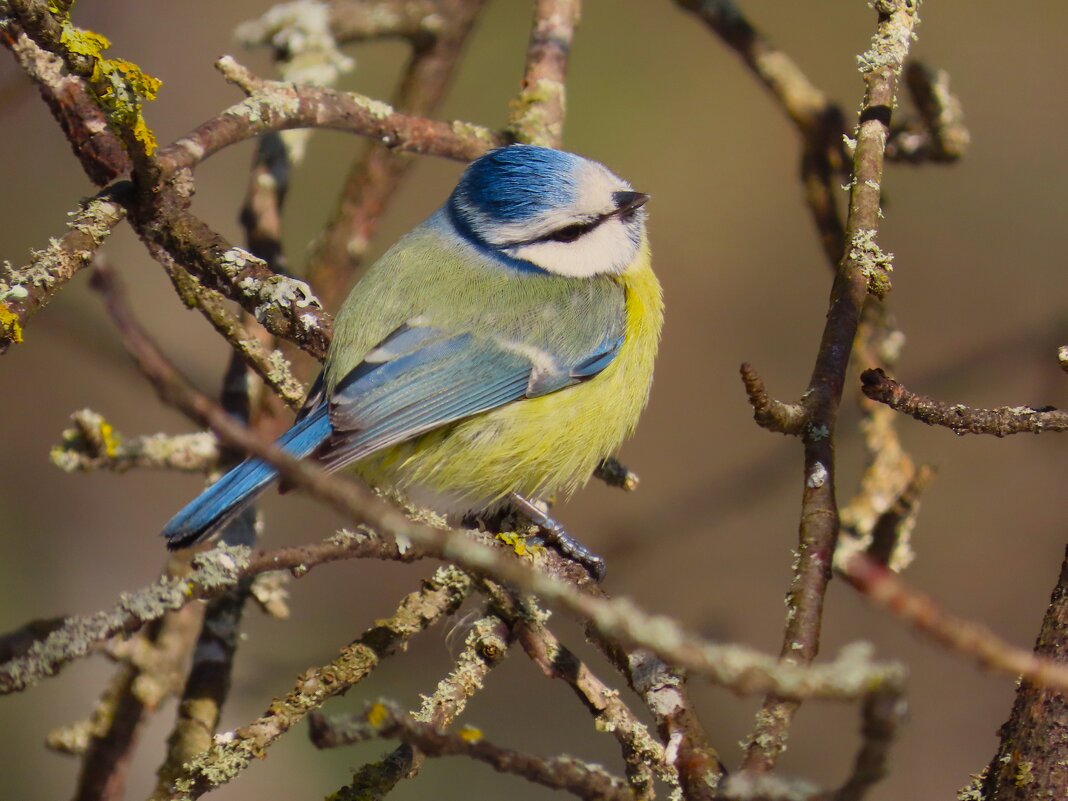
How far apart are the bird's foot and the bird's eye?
0.61m

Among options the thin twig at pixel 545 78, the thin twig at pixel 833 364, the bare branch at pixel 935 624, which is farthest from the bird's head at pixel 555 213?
the bare branch at pixel 935 624

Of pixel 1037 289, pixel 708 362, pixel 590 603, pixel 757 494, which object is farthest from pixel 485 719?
pixel 590 603

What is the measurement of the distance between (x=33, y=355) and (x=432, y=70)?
6.85ft

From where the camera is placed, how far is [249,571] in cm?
143

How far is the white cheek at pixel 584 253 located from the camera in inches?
100

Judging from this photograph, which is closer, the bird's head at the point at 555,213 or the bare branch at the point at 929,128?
the bird's head at the point at 555,213

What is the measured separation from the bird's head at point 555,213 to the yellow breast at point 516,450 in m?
0.36

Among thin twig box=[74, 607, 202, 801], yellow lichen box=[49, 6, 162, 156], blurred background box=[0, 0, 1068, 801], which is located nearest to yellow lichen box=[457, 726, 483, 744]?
yellow lichen box=[49, 6, 162, 156]

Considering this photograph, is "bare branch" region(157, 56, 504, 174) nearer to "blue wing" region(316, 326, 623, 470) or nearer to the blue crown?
the blue crown

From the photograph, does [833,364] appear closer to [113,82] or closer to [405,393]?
[405,393]

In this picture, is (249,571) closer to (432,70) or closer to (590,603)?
(590,603)

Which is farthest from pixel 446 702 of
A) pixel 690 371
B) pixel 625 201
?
pixel 690 371

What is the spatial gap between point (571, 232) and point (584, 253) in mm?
56

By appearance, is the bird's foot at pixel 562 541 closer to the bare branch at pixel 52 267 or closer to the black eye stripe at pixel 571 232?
the black eye stripe at pixel 571 232
